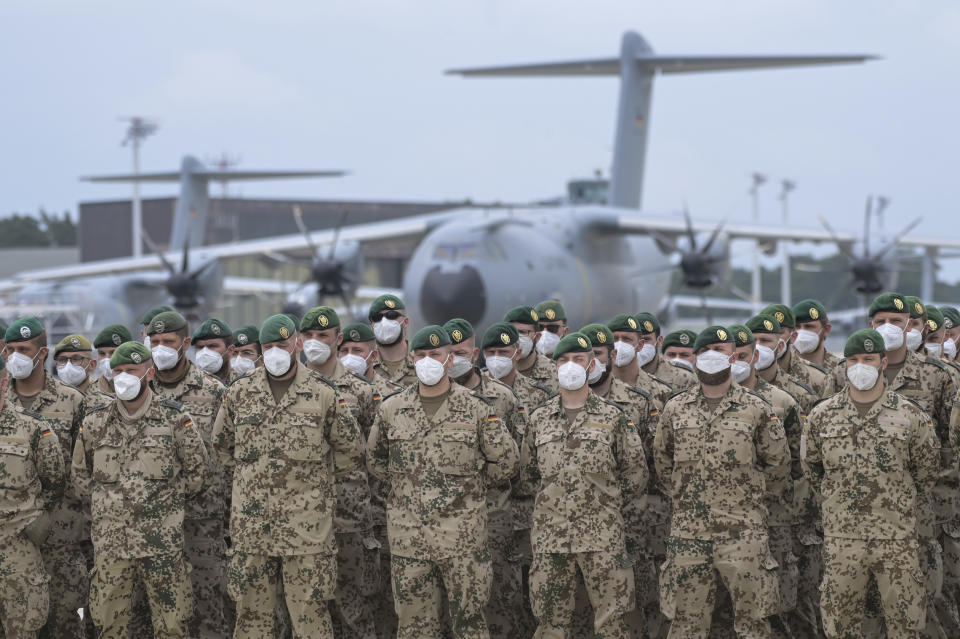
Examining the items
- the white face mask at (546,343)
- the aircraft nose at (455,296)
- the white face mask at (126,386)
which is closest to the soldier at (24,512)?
the white face mask at (126,386)

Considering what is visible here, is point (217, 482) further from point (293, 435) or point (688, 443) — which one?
point (688, 443)

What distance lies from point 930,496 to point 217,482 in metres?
3.88

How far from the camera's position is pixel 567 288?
17.5 meters

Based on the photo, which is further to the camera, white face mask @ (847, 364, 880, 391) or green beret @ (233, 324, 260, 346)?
green beret @ (233, 324, 260, 346)

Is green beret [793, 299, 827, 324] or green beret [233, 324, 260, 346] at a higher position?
green beret [793, 299, 827, 324]

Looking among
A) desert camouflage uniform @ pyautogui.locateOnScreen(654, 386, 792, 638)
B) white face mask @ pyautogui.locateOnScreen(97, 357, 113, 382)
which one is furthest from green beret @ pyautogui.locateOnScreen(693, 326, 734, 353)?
white face mask @ pyautogui.locateOnScreen(97, 357, 113, 382)

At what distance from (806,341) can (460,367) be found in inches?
94.5

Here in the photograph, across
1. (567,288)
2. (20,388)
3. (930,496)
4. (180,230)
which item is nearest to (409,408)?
(20,388)

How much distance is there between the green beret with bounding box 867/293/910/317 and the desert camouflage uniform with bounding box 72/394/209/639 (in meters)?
3.77

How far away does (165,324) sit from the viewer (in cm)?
627

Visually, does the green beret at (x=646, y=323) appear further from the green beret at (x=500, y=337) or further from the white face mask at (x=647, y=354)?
the green beret at (x=500, y=337)

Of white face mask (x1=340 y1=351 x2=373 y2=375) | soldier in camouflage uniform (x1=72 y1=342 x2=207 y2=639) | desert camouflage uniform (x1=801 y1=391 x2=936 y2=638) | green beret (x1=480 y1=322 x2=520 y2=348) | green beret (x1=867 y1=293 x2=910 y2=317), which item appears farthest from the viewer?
white face mask (x1=340 y1=351 x2=373 y2=375)

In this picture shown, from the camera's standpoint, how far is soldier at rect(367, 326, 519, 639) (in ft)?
18.0

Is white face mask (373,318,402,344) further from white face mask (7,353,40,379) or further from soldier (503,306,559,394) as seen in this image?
white face mask (7,353,40,379)
